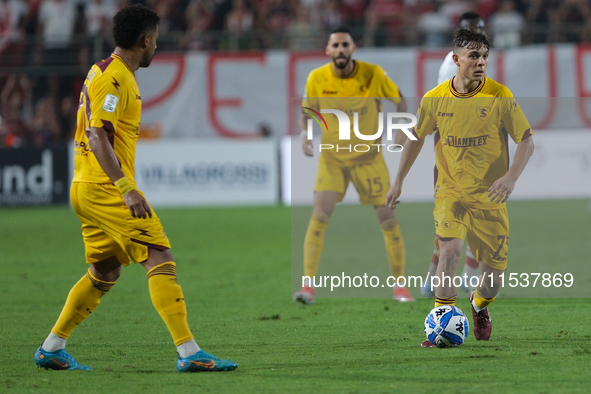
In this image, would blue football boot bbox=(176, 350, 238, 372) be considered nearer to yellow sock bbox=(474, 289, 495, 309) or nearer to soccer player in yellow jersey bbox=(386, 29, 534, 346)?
soccer player in yellow jersey bbox=(386, 29, 534, 346)

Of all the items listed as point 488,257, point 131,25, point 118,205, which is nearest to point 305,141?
point 488,257

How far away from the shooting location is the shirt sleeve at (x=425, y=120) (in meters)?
5.18

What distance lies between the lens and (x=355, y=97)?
7.23 meters

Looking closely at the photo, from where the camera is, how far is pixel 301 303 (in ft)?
22.8

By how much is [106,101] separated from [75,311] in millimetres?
1225

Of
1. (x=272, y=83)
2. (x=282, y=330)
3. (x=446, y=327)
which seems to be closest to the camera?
(x=446, y=327)

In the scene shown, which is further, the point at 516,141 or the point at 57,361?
the point at 516,141

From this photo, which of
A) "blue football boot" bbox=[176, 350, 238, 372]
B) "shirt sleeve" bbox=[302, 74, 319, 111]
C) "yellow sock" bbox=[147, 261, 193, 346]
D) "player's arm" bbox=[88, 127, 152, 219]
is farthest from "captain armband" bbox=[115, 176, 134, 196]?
"shirt sleeve" bbox=[302, 74, 319, 111]

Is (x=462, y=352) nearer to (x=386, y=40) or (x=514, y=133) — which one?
(x=514, y=133)

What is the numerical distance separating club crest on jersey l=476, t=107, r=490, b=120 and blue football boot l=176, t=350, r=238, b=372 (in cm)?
220

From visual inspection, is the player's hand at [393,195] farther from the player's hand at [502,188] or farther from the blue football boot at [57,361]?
the blue football boot at [57,361]

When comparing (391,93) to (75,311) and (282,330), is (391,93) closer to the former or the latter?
(282,330)

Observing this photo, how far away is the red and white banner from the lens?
17.7m

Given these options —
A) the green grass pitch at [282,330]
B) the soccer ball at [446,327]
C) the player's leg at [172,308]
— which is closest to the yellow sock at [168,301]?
the player's leg at [172,308]
